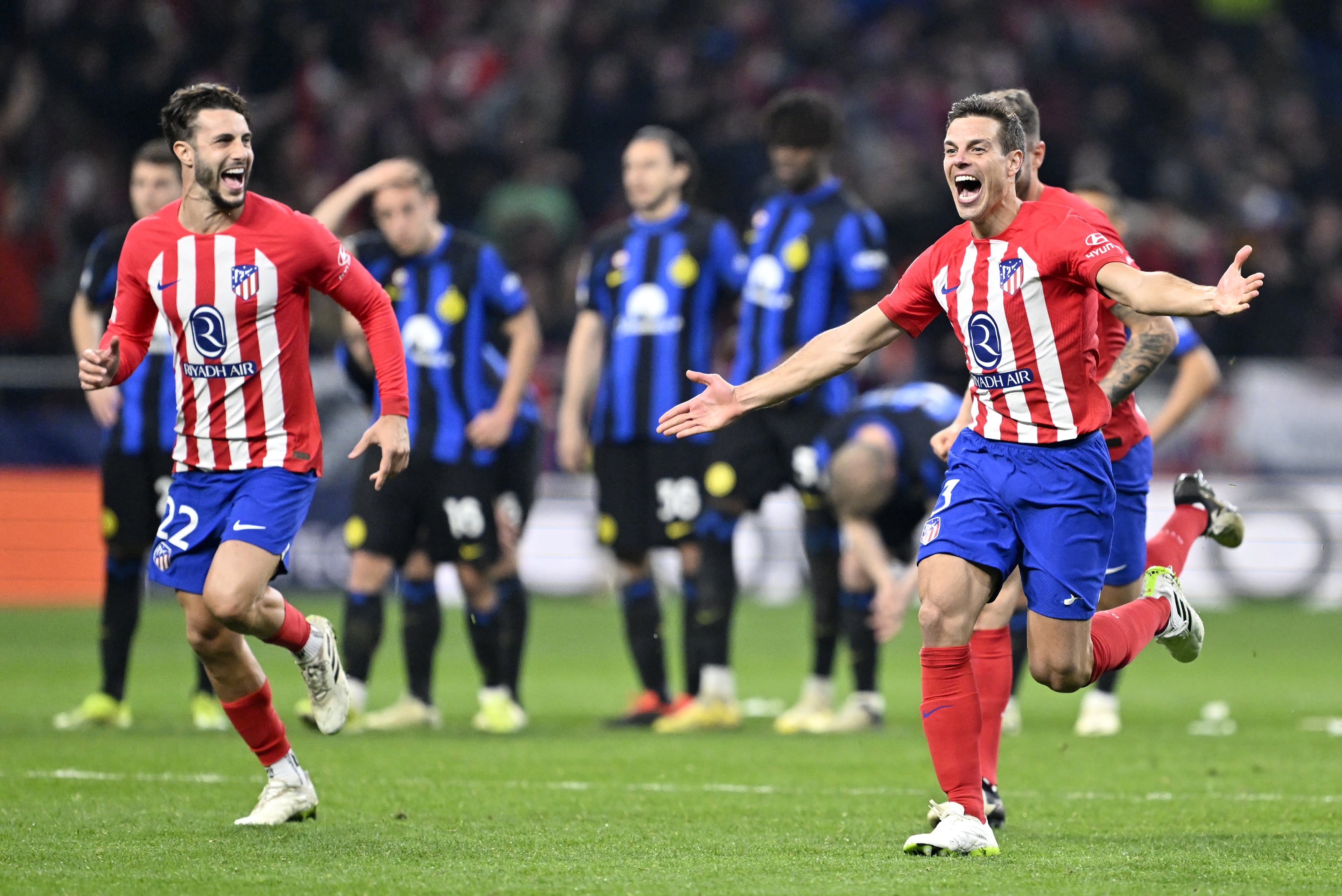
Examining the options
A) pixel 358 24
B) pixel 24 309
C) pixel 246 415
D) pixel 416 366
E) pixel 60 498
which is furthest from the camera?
pixel 358 24

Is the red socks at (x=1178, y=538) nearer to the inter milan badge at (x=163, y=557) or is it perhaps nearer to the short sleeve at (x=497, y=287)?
the inter milan badge at (x=163, y=557)

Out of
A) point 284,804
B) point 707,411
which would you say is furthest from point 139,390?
point 707,411

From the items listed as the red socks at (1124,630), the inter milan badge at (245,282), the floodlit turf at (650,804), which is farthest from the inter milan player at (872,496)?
the inter milan badge at (245,282)

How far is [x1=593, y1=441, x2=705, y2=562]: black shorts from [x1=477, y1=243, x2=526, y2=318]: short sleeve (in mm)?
841

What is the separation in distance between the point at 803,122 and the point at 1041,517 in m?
4.09

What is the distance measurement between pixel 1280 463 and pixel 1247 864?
11.5 metres

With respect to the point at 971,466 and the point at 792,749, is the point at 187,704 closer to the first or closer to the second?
the point at 792,749

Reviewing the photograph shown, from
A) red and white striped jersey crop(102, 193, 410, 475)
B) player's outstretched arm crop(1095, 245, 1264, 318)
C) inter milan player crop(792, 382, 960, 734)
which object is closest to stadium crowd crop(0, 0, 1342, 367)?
inter milan player crop(792, 382, 960, 734)

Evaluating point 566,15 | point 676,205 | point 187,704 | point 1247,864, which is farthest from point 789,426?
point 566,15

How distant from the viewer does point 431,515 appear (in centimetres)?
859

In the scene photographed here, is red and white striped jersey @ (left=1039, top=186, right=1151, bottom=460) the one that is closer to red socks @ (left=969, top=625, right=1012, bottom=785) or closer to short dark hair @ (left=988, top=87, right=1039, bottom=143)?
short dark hair @ (left=988, top=87, right=1039, bottom=143)

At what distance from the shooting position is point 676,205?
29.6ft

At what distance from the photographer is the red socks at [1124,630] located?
17.6 feet

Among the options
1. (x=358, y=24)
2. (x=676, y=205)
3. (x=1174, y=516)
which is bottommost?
(x=1174, y=516)
